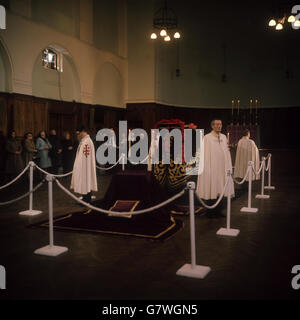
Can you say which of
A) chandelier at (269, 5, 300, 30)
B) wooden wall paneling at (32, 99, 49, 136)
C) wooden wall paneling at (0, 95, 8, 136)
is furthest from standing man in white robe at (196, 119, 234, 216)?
wooden wall paneling at (32, 99, 49, 136)

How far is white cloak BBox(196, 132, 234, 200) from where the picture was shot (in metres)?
7.13

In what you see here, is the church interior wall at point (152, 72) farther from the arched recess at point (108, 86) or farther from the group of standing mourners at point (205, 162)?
the group of standing mourners at point (205, 162)

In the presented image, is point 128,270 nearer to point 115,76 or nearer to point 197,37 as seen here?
point 115,76

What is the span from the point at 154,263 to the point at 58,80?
35.2 ft

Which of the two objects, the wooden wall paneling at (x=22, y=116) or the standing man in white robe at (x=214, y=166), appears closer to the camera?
the standing man in white robe at (x=214, y=166)

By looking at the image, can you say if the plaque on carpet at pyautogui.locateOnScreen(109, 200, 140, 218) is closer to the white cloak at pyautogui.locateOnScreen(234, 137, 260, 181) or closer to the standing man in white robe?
the standing man in white robe

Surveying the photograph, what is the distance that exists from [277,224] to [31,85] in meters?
8.78

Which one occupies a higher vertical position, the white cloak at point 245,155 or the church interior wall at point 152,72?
the church interior wall at point 152,72

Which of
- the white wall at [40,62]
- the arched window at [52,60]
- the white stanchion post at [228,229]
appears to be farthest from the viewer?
the arched window at [52,60]

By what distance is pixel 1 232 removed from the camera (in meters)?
5.96

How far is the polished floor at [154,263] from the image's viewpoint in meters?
3.74

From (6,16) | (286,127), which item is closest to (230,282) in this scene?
(6,16)

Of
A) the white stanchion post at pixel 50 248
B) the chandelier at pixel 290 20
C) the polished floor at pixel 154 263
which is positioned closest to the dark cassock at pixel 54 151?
the polished floor at pixel 154 263

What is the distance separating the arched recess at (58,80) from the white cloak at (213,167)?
766 cm
